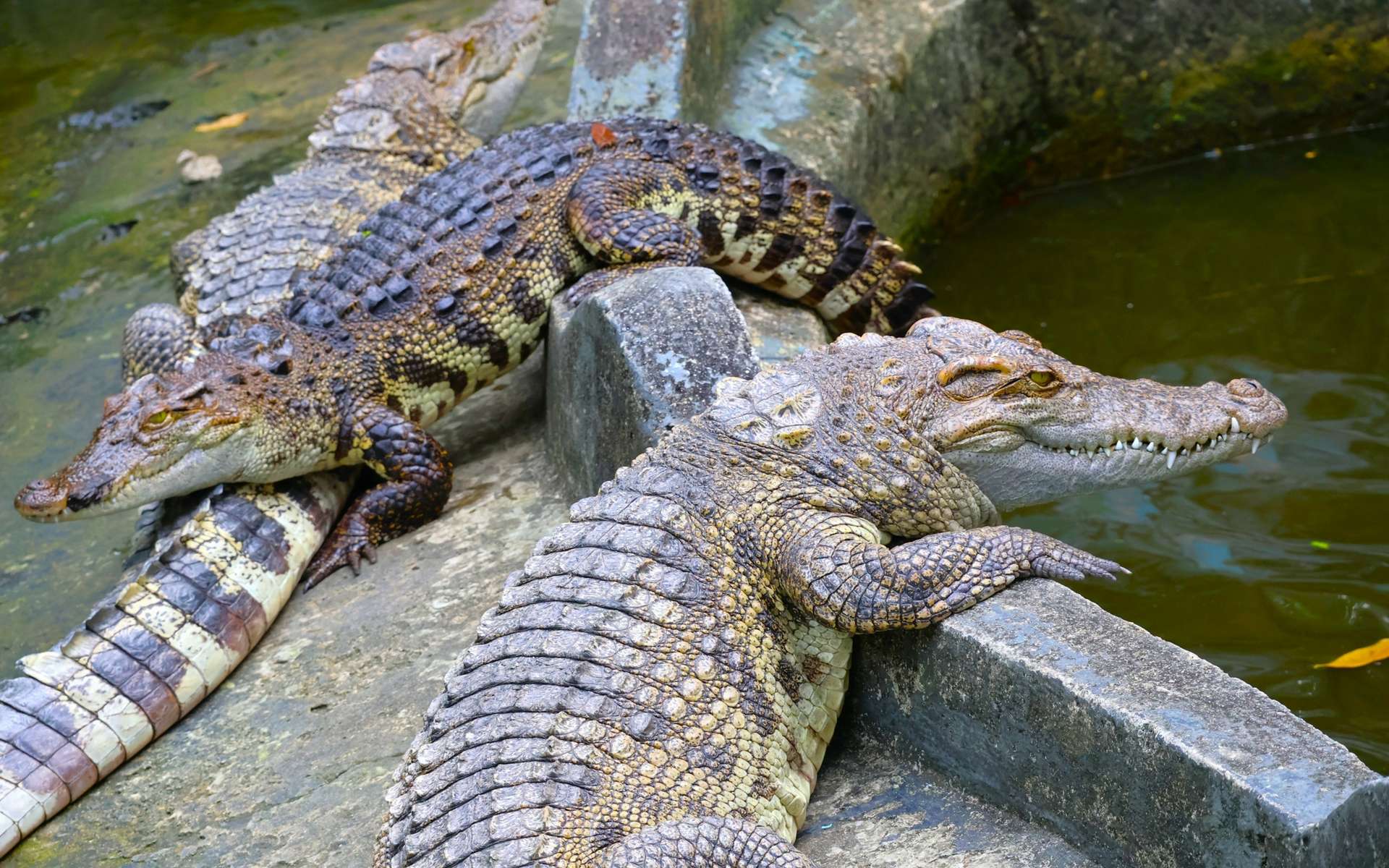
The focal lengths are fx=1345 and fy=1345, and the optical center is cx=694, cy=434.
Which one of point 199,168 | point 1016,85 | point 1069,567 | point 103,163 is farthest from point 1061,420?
point 103,163

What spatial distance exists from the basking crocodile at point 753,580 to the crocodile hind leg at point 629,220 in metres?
1.40

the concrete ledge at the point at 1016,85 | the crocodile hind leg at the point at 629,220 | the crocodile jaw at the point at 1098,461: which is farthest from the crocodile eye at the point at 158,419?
the concrete ledge at the point at 1016,85

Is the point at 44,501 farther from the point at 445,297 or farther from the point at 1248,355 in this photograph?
the point at 1248,355

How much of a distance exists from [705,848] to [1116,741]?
2.46 ft

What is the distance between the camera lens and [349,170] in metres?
5.93

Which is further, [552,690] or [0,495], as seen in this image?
[0,495]

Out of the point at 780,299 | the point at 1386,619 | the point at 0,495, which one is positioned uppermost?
the point at 780,299

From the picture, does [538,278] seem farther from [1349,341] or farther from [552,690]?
[1349,341]

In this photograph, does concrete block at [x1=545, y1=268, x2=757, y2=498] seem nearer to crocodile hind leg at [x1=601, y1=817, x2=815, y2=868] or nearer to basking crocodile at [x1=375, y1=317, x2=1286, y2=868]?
basking crocodile at [x1=375, y1=317, x2=1286, y2=868]

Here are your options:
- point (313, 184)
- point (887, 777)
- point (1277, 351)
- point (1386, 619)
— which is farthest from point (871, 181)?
point (887, 777)

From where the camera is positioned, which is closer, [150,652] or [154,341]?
[150,652]

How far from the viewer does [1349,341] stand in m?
4.95

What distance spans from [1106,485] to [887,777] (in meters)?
0.83

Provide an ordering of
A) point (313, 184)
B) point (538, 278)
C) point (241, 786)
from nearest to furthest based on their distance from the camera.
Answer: point (241, 786) → point (538, 278) → point (313, 184)
